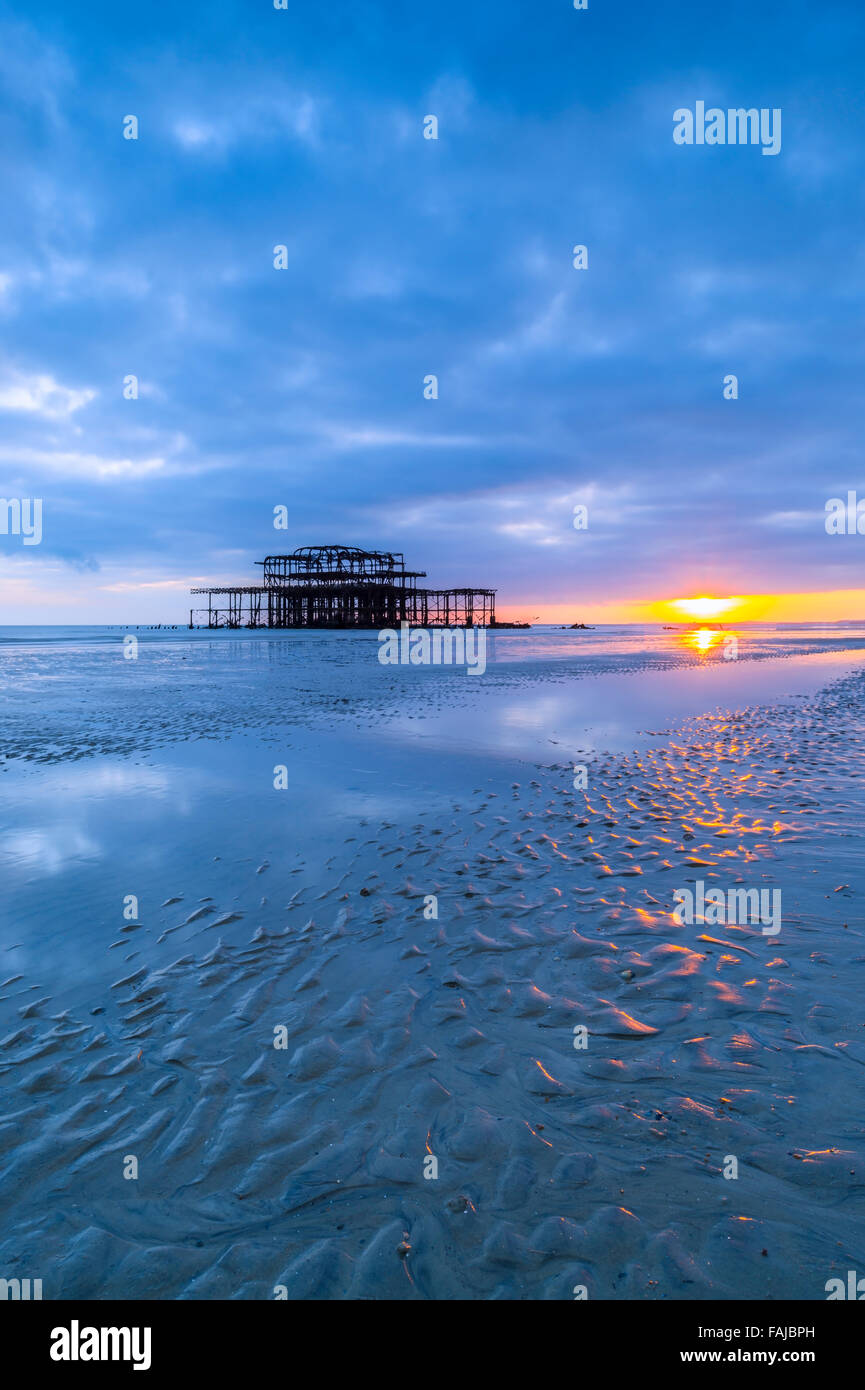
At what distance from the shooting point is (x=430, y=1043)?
14.6 feet

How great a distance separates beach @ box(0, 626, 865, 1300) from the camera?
114 inches

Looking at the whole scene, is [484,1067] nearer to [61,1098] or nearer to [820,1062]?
[820,1062]

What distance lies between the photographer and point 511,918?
20.8 feet

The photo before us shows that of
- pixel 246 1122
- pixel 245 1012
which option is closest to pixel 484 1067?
pixel 246 1122

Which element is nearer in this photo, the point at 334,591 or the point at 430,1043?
the point at 430,1043

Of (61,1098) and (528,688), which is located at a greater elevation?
(528,688)

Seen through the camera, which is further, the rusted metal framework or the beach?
the rusted metal framework

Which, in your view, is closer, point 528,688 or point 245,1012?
point 245,1012

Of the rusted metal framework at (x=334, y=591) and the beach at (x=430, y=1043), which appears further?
the rusted metal framework at (x=334, y=591)

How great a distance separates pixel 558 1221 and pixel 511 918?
11.1 feet

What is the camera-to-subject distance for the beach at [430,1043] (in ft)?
9.53
